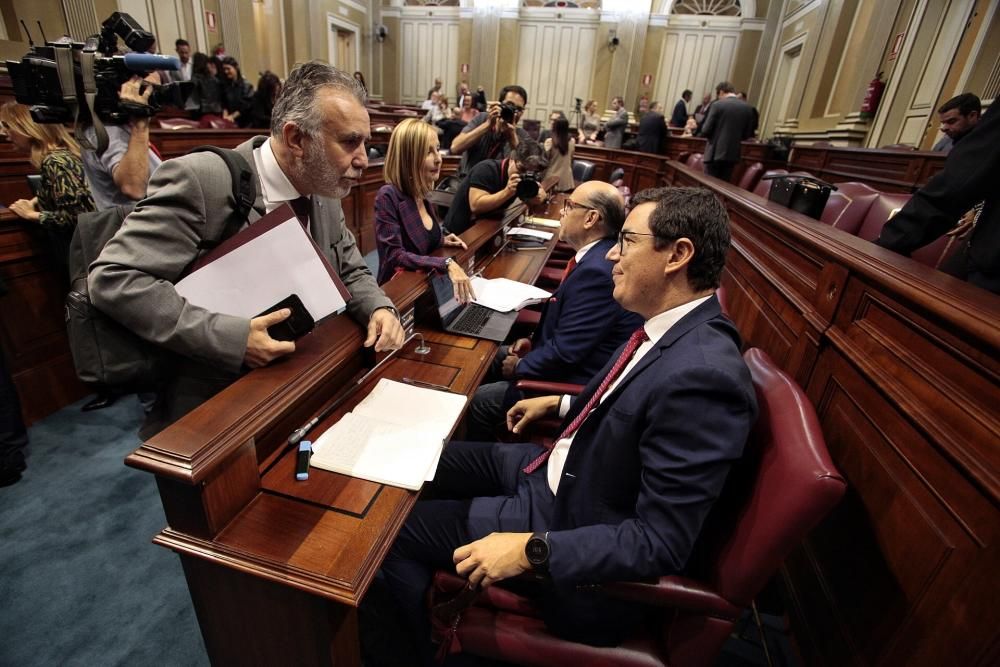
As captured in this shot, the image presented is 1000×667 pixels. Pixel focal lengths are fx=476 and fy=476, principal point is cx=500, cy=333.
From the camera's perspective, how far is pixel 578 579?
96 cm

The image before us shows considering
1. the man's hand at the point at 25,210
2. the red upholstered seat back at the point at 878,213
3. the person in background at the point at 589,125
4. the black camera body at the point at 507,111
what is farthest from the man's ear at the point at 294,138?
the person in background at the point at 589,125

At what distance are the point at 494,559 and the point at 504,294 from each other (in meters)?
1.45

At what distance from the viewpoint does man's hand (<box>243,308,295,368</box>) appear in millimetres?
1077

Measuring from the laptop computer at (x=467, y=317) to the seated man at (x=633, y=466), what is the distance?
0.58 m

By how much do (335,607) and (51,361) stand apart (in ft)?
8.21

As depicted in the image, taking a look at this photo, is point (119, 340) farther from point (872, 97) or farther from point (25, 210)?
point (872, 97)

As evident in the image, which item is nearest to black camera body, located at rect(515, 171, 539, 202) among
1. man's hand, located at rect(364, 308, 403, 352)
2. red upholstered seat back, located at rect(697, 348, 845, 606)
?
man's hand, located at rect(364, 308, 403, 352)

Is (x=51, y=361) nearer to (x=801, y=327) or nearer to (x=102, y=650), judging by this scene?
(x=102, y=650)

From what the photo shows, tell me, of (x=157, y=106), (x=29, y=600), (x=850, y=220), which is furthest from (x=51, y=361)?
(x=850, y=220)

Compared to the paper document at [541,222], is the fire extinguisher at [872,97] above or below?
above

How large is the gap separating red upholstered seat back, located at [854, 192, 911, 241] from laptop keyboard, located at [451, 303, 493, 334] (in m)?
2.48

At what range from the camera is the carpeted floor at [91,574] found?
1451 mm

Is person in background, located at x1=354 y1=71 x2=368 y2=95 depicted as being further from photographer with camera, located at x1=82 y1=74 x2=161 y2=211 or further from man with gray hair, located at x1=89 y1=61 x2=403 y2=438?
photographer with camera, located at x1=82 y1=74 x2=161 y2=211

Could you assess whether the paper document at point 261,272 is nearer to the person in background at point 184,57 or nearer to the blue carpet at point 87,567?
the blue carpet at point 87,567
